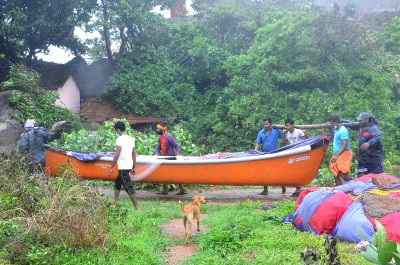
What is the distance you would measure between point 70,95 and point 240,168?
14.7 m

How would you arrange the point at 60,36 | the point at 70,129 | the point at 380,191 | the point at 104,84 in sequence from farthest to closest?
the point at 104,84 < the point at 60,36 < the point at 70,129 < the point at 380,191

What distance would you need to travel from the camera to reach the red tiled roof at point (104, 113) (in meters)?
A: 20.4

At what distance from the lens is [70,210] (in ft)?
18.8

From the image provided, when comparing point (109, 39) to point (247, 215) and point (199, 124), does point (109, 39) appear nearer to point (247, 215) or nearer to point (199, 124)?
point (199, 124)

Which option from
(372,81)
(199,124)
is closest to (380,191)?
(372,81)

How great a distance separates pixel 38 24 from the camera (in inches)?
777

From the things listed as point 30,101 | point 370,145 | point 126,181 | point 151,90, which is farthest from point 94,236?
point 151,90

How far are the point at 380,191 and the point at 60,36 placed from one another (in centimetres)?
1721

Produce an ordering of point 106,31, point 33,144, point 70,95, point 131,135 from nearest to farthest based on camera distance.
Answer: point 33,144 → point 131,135 → point 106,31 → point 70,95

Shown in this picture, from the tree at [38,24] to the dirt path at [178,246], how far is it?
14.5 metres

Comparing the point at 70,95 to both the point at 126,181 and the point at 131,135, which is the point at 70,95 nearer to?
the point at 131,135

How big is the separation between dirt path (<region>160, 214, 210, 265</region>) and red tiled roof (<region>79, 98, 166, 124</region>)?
1258 cm

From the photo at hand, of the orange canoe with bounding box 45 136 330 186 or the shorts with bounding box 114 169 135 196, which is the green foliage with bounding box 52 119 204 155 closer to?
the orange canoe with bounding box 45 136 330 186

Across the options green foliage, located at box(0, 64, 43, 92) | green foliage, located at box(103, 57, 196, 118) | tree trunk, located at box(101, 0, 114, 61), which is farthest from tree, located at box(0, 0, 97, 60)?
green foliage, located at box(103, 57, 196, 118)
